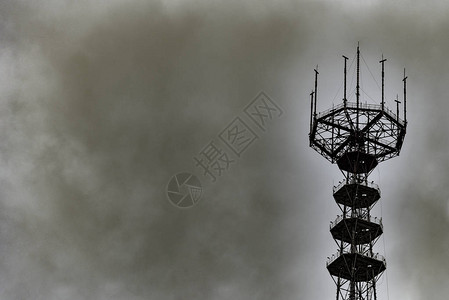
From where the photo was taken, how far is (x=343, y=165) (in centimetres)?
15762

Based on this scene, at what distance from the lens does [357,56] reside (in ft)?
515

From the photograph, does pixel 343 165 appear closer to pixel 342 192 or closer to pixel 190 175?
pixel 342 192

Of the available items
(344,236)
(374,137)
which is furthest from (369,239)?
(374,137)

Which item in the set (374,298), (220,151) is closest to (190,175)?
(220,151)

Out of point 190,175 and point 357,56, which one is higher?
point 357,56

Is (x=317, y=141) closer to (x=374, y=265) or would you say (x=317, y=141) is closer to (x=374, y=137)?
(x=374, y=137)

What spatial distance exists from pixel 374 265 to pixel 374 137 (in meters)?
17.0

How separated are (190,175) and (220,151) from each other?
4.95m

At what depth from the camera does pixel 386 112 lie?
501 ft

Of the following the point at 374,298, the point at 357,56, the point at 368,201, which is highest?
the point at 357,56

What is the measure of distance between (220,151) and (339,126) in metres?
16.1

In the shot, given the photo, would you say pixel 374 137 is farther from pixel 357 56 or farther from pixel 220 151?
pixel 220 151

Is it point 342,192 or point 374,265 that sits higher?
point 342,192

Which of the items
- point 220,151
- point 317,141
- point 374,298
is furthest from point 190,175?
point 374,298
